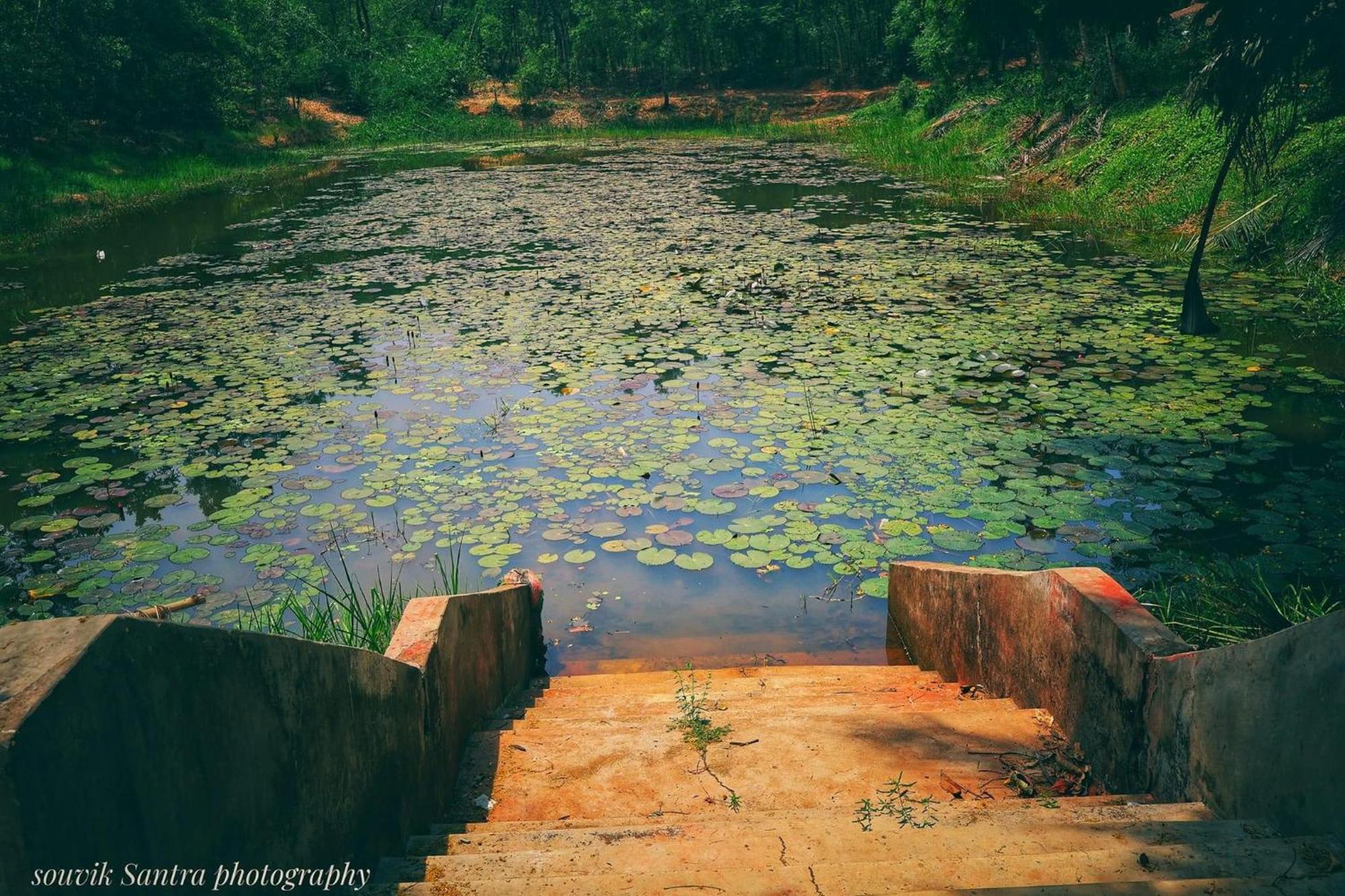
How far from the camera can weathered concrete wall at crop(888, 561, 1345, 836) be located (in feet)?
4.52

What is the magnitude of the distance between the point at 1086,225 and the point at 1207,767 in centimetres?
969

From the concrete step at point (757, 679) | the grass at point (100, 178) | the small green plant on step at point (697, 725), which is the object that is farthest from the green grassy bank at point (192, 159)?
the small green plant on step at point (697, 725)

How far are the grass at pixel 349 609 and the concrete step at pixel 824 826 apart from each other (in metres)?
1.21

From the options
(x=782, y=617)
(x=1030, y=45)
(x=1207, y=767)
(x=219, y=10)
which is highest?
(x=219, y=10)

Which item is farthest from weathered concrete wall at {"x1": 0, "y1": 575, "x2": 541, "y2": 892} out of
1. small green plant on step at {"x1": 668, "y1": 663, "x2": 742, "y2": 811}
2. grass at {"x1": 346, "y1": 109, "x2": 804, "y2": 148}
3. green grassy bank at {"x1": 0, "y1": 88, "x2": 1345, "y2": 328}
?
grass at {"x1": 346, "y1": 109, "x2": 804, "y2": 148}

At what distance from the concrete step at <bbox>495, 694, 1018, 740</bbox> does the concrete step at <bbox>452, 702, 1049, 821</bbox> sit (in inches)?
1.2

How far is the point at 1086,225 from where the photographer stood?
33.0 ft

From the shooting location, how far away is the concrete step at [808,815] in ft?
5.51

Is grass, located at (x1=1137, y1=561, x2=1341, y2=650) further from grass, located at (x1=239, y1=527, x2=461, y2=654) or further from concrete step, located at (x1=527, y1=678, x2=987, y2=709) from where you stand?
grass, located at (x1=239, y1=527, x2=461, y2=654)

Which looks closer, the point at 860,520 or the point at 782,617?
the point at 782,617

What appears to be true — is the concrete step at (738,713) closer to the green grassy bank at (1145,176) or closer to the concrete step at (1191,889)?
the concrete step at (1191,889)

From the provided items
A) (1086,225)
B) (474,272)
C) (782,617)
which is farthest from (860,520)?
(1086,225)

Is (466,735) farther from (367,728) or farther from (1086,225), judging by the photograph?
(1086,225)

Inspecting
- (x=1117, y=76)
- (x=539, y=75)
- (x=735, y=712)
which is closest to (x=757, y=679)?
(x=735, y=712)
